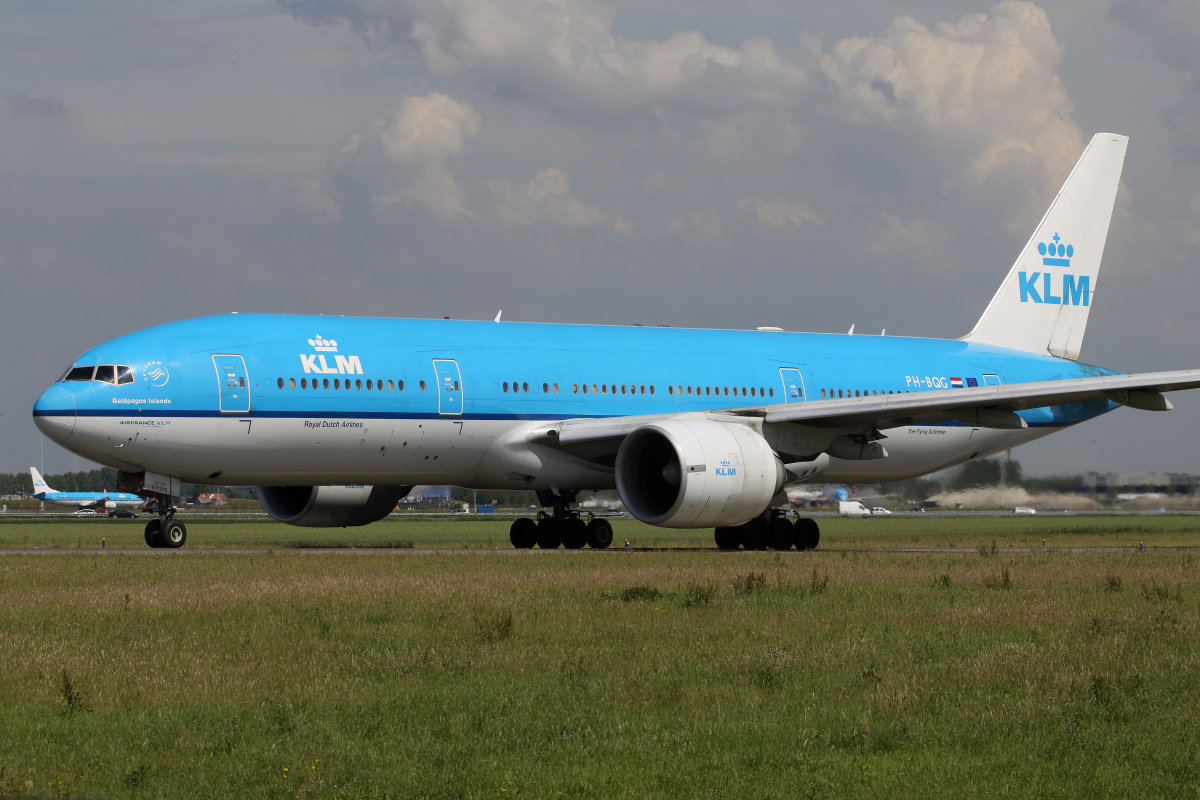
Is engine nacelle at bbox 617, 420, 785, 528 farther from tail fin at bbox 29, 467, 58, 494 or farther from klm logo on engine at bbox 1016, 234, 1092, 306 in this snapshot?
tail fin at bbox 29, 467, 58, 494

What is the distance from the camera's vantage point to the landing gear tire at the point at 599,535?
27.8 m

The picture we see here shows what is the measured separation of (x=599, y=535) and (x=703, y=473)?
5.32m

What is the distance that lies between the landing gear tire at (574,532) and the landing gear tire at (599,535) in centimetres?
10

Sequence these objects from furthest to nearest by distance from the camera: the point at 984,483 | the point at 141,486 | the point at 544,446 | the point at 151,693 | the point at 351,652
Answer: the point at 984,483, the point at 544,446, the point at 141,486, the point at 351,652, the point at 151,693

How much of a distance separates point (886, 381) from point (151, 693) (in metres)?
23.4

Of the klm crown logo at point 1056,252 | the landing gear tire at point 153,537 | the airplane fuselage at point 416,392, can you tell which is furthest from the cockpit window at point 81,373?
the klm crown logo at point 1056,252

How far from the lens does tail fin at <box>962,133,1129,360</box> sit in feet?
113

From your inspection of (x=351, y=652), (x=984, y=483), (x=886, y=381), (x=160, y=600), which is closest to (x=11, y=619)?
(x=160, y=600)

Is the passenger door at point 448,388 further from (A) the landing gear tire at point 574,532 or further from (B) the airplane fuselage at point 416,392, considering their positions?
(A) the landing gear tire at point 574,532

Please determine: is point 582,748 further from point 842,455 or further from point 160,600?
point 842,455

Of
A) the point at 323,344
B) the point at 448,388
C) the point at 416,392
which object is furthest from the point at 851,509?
the point at 323,344

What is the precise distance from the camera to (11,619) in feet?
43.4

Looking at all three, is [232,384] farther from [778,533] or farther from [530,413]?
[778,533]

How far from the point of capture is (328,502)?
92.6 feet
